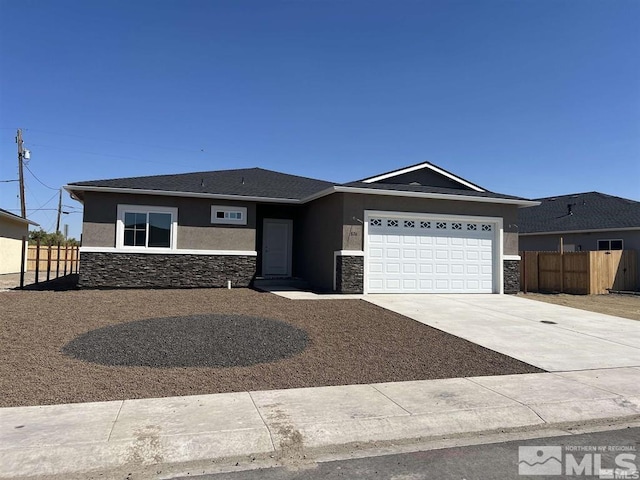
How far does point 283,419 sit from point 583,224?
24.0 meters

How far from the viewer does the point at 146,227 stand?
50.5 feet

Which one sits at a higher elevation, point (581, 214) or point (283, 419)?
point (581, 214)

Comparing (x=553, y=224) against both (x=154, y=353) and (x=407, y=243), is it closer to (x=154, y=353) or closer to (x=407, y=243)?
(x=407, y=243)

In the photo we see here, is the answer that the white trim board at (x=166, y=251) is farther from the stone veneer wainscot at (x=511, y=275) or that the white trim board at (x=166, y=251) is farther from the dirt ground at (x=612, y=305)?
the dirt ground at (x=612, y=305)

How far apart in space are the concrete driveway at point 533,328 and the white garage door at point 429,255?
728mm

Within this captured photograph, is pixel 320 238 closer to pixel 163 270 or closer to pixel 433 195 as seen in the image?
pixel 433 195

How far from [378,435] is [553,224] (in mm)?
24699

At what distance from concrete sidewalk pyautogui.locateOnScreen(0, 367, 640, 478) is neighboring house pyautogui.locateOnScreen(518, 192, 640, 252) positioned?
17.8 m

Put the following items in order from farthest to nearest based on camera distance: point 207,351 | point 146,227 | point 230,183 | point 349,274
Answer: point 230,183 < point 146,227 < point 349,274 < point 207,351

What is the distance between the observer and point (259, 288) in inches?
623

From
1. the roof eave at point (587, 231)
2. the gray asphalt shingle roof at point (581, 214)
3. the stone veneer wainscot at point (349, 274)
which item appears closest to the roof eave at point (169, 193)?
the stone veneer wainscot at point (349, 274)
